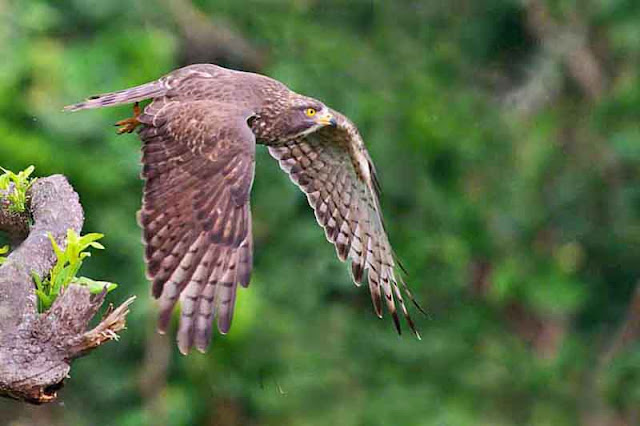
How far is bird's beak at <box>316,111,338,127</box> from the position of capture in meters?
5.99

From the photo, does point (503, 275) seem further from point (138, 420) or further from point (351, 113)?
point (138, 420)

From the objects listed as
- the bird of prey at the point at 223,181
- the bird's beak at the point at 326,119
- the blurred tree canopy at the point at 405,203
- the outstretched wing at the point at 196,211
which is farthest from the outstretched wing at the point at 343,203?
the blurred tree canopy at the point at 405,203

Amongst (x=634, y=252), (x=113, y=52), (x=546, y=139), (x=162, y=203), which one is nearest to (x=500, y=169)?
(x=546, y=139)

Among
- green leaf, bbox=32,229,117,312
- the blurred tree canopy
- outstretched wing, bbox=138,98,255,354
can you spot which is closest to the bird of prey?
outstretched wing, bbox=138,98,255,354

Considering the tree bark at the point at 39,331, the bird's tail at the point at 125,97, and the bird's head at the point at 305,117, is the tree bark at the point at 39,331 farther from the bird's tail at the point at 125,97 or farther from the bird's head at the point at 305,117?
the bird's head at the point at 305,117

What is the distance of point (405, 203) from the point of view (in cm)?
1072

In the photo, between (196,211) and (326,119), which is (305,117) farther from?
(196,211)

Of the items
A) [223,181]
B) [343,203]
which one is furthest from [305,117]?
[223,181]

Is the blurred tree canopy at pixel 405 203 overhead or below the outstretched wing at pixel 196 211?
below

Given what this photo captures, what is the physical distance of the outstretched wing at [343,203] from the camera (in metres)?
6.43

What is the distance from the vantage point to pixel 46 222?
4734mm

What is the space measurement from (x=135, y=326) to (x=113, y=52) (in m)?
1.69

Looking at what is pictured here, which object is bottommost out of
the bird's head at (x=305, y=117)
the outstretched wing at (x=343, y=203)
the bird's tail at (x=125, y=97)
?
the outstretched wing at (x=343, y=203)

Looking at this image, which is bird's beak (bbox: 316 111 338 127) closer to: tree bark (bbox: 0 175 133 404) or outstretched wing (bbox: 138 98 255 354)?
outstretched wing (bbox: 138 98 255 354)
